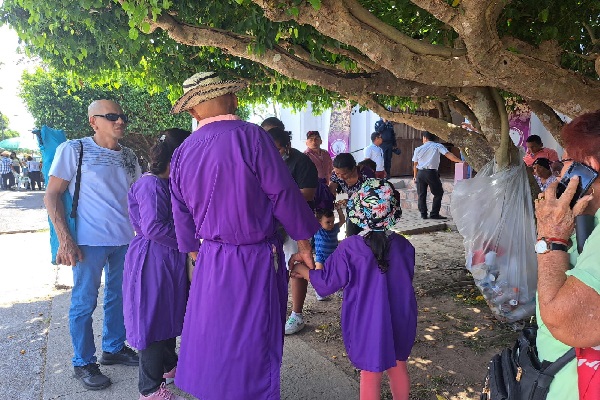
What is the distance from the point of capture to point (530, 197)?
3.96 m

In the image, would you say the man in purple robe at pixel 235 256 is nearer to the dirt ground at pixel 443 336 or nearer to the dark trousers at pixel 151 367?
the dark trousers at pixel 151 367

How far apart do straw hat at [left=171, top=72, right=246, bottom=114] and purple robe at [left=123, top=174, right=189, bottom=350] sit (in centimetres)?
56

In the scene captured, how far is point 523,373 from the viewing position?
1.46 m

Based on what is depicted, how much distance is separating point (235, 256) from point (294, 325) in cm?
212

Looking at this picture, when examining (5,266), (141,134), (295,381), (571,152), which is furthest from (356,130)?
(571,152)

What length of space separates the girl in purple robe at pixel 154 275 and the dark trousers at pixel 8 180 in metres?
24.7

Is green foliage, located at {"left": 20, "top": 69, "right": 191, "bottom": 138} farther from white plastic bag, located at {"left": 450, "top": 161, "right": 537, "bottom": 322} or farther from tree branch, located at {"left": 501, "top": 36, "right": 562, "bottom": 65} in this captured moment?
tree branch, located at {"left": 501, "top": 36, "right": 562, "bottom": 65}

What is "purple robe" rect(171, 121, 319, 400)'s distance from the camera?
2.19 metres

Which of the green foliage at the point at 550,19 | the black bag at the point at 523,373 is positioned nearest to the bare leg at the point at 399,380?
the black bag at the point at 523,373

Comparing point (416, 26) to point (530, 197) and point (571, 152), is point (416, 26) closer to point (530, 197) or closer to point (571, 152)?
point (530, 197)

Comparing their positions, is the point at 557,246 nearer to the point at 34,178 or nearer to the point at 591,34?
the point at 591,34

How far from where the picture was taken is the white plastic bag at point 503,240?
393 centimetres

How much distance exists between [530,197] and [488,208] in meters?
0.35

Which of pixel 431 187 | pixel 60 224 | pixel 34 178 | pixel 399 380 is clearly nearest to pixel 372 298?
pixel 399 380
